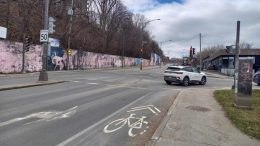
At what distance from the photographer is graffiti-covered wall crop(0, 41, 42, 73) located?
32781 mm

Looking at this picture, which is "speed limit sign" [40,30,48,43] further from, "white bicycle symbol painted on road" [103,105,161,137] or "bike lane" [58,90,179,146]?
"white bicycle symbol painted on road" [103,105,161,137]

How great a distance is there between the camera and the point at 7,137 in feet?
24.6

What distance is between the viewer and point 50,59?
143 feet

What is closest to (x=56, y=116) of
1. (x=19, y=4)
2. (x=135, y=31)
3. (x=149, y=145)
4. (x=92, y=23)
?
(x=149, y=145)

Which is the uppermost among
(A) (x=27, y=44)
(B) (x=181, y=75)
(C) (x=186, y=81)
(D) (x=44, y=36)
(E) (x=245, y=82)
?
(A) (x=27, y=44)

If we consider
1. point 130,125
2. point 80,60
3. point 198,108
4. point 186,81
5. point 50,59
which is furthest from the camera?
point 80,60

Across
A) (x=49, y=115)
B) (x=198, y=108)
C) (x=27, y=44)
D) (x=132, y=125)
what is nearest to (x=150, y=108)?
(x=198, y=108)

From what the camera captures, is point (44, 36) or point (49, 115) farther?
point (44, 36)

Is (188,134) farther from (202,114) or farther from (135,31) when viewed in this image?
(135,31)

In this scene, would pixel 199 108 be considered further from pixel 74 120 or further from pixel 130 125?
pixel 74 120

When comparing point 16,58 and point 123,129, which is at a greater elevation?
point 16,58

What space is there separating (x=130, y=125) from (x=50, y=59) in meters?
35.5

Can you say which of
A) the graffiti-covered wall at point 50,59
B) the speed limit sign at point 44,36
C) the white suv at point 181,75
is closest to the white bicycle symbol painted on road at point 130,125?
the speed limit sign at point 44,36

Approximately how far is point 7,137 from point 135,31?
10340 cm
